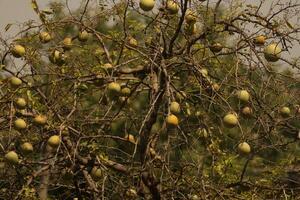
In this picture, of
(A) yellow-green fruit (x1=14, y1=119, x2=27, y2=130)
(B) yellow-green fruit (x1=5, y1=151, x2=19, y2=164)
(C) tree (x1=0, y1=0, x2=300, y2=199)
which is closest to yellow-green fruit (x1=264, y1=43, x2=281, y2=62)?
(C) tree (x1=0, y1=0, x2=300, y2=199)

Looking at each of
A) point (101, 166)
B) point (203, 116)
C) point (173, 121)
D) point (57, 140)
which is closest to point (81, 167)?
point (101, 166)

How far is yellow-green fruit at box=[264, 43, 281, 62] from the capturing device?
9.47ft

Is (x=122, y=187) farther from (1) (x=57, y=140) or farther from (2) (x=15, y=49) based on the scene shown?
(2) (x=15, y=49)

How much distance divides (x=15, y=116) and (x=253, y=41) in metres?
1.55

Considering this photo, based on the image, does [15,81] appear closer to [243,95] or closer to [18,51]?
[18,51]

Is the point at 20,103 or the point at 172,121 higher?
the point at 172,121

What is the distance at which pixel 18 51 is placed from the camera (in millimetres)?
3521

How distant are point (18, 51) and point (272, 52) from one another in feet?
5.22

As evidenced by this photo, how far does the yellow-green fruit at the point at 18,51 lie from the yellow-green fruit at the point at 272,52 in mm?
1531

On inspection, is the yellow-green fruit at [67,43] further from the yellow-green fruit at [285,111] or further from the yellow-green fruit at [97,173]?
the yellow-green fruit at [285,111]

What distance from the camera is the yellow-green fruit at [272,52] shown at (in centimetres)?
289

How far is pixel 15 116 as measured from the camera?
349 cm

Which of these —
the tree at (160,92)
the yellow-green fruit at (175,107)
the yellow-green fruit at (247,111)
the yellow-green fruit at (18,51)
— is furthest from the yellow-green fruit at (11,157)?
the yellow-green fruit at (247,111)

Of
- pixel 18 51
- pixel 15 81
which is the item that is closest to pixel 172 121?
pixel 15 81
